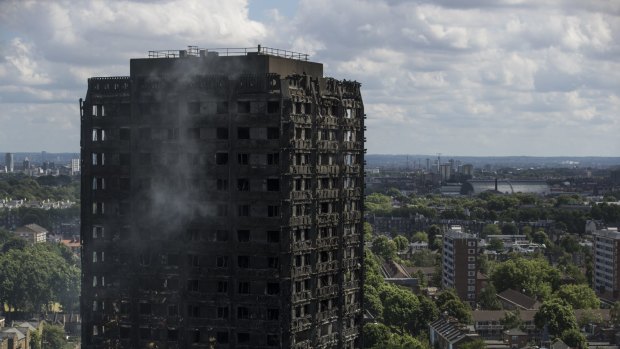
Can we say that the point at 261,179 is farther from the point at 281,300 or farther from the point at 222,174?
the point at 281,300

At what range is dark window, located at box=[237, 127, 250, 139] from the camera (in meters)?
103

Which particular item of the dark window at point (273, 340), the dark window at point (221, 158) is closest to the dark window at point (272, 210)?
the dark window at point (221, 158)

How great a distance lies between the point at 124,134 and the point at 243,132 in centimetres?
1179

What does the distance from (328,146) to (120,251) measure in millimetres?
20504

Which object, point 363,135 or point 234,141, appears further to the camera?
point 363,135

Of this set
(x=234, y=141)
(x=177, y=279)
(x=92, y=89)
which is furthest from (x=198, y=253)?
(x=92, y=89)

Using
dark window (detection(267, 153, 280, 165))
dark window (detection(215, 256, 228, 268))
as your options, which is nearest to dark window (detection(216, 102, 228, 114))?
dark window (detection(267, 153, 280, 165))

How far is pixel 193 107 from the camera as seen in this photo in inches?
4126

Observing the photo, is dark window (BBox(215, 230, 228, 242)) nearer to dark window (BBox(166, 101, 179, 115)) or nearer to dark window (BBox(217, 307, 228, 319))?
dark window (BBox(217, 307, 228, 319))

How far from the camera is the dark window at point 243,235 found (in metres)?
102

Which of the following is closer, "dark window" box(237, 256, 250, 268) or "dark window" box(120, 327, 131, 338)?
"dark window" box(237, 256, 250, 268)

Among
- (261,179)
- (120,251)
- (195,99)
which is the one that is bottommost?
(120,251)

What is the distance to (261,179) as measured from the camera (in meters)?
102

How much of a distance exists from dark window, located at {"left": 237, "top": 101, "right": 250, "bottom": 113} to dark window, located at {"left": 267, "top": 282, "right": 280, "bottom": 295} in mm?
14583
